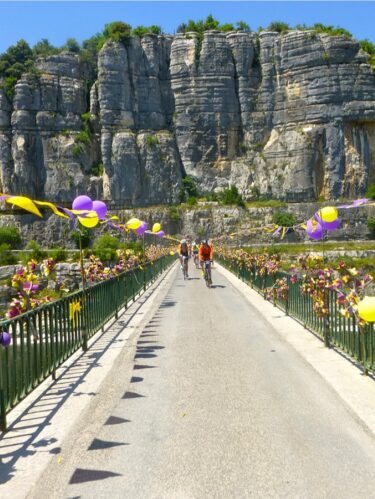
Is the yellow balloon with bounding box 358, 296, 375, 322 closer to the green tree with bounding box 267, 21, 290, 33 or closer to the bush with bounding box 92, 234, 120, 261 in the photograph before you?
the bush with bounding box 92, 234, 120, 261

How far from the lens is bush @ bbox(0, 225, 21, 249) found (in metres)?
68.9

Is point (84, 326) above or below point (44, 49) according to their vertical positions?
below

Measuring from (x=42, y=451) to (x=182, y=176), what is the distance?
77.6 m

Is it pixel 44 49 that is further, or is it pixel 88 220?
pixel 44 49

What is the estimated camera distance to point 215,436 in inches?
221

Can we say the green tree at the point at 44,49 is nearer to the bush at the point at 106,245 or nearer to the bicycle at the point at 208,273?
the bush at the point at 106,245

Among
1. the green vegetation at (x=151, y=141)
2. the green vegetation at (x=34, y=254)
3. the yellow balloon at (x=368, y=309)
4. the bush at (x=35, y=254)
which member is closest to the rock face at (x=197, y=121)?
the green vegetation at (x=151, y=141)

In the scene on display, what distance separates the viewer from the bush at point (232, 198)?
73938 mm

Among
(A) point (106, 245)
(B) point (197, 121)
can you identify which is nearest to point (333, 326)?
(A) point (106, 245)

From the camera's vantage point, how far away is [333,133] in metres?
74.8

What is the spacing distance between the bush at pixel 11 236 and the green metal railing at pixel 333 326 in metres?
58.2

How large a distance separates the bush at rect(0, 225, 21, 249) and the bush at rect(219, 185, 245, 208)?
26.0m

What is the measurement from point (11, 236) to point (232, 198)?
27.6m

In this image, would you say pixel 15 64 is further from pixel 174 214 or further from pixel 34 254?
pixel 34 254
